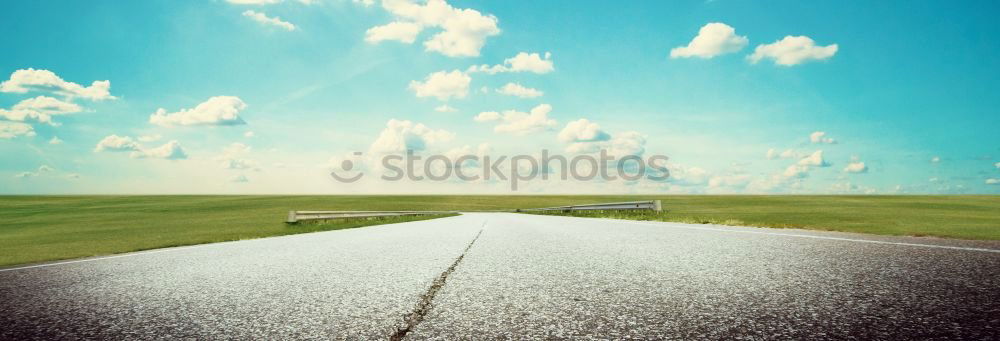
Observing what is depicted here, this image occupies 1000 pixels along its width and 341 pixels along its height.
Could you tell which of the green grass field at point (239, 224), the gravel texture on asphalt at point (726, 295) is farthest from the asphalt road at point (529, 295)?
the green grass field at point (239, 224)

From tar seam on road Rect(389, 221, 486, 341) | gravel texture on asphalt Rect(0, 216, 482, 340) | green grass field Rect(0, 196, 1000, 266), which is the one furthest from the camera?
green grass field Rect(0, 196, 1000, 266)

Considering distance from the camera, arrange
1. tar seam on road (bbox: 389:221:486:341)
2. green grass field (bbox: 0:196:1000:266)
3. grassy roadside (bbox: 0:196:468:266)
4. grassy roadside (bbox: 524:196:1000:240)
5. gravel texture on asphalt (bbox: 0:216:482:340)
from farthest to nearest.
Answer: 1. green grass field (bbox: 0:196:1000:266)
2. grassy roadside (bbox: 524:196:1000:240)
3. grassy roadside (bbox: 0:196:468:266)
4. gravel texture on asphalt (bbox: 0:216:482:340)
5. tar seam on road (bbox: 389:221:486:341)

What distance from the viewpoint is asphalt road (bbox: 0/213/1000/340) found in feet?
9.91

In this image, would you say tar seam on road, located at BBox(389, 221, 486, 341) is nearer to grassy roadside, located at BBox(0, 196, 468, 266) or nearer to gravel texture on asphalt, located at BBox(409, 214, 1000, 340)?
gravel texture on asphalt, located at BBox(409, 214, 1000, 340)

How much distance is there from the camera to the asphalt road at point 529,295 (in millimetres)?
3021

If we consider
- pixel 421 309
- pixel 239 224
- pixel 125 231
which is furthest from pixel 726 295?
pixel 239 224

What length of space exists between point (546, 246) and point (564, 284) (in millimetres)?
3816

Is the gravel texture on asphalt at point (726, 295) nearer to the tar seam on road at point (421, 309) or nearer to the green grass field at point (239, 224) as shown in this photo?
the tar seam on road at point (421, 309)

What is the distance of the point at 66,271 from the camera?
245 inches

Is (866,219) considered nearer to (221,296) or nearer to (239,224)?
(221,296)

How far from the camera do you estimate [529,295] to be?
13.4ft

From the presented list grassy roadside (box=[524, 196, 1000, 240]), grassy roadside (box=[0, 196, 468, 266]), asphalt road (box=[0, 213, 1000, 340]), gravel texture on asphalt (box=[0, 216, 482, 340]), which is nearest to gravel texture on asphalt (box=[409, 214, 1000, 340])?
asphalt road (box=[0, 213, 1000, 340])

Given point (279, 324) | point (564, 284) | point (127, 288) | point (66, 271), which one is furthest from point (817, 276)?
point (66, 271)

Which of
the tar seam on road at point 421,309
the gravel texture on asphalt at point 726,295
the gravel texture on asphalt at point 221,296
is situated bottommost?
the gravel texture on asphalt at point 221,296
